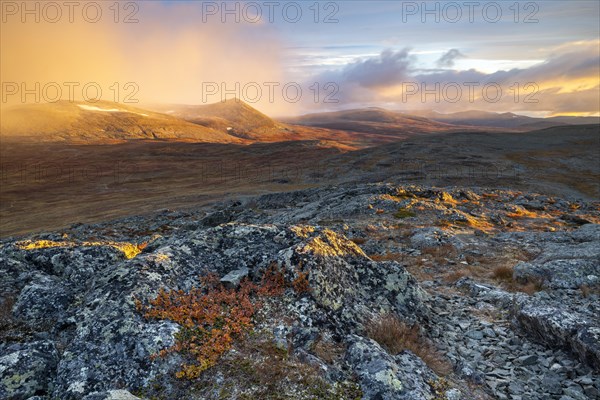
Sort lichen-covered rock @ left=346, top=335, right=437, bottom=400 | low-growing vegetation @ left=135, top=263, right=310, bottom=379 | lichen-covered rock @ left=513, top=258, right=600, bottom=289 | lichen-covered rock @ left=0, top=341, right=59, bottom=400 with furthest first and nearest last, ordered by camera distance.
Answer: lichen-covered rock @ left=513, top=258, right=600, bottom=289
low-growing vegetation @ left=135, top=263, right=310, bottom=379
lichen-covered rock @ left=346, top=335, right=437, bottom=400
lichen-covered rock @ left=0, top=341, right=59, bottom=400

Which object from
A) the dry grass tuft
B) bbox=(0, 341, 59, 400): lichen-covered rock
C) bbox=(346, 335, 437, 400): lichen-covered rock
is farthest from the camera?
the dry grass tuft

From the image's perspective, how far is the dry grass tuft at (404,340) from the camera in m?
7.98

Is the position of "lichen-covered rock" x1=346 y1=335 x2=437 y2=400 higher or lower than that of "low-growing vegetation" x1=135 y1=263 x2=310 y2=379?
lower

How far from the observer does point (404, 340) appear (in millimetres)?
8438

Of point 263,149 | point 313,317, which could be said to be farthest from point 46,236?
point 263,149

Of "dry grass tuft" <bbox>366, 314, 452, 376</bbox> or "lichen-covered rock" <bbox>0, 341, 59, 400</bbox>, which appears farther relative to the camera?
"dry grass tuft" <bbox>366, 314, 452, 376</bbox>

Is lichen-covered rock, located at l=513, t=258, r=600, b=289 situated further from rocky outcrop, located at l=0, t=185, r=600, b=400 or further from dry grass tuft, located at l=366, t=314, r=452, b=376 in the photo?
dry grass tuft, located at l=366, t=314, r=452, b=376

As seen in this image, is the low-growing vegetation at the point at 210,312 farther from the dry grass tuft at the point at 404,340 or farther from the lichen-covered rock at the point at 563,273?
the lichen-covered rock at the point at 563,273

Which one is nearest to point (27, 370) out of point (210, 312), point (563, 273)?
point (210, 312)

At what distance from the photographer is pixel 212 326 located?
25.2 feet

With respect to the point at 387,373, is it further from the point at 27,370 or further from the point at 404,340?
the point at 27,370

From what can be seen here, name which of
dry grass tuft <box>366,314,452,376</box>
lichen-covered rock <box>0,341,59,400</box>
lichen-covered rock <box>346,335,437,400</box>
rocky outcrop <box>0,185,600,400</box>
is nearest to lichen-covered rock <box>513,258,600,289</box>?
rocky outcrop <box>0,185,600,400</box>

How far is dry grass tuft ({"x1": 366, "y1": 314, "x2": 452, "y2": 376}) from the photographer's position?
7.98 metres

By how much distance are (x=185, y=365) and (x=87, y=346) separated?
203 cm
